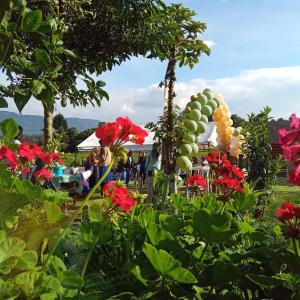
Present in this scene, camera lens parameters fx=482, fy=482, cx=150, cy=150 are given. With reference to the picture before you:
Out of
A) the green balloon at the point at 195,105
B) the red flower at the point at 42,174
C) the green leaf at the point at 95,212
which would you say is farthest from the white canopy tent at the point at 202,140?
the green leaf at the point at 95,212

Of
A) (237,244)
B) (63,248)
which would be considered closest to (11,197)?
(63,248)

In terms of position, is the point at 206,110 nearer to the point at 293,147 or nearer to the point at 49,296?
the point at 293,147

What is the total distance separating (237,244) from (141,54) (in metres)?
6.82

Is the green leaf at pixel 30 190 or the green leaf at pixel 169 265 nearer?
the green leaf at pixel 169 265

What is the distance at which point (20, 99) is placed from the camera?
1140 mm

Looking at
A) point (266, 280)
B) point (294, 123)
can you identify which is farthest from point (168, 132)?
point (266, 280)

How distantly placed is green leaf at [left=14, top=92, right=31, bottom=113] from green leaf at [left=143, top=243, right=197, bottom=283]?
441 mm

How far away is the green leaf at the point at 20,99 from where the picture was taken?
44.7 inches

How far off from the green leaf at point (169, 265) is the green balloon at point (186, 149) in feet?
15.2

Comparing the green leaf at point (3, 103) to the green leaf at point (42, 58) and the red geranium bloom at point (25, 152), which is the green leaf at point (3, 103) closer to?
the green leaf at point (42, 58)

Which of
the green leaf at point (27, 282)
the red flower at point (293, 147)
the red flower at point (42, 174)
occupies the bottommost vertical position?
the green leaf at point (27, 282)

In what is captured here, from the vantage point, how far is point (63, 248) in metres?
1.40

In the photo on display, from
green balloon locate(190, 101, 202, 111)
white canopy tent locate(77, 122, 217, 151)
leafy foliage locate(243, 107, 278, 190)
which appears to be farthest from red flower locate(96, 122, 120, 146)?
white canopy tent locate(77, 122, 217, 151)

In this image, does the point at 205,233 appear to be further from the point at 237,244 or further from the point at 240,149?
the point at 240,149
